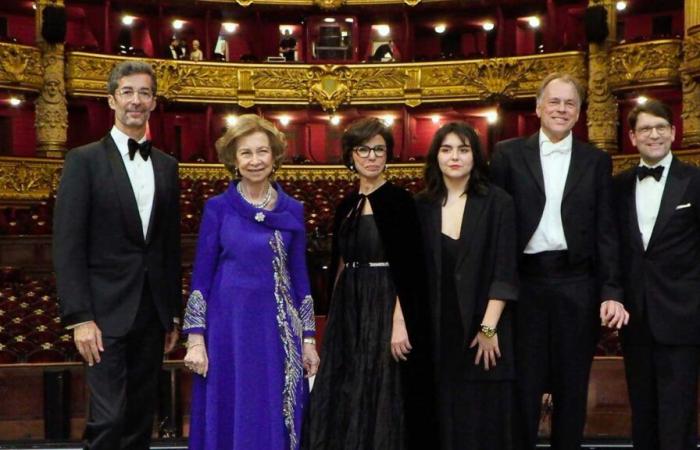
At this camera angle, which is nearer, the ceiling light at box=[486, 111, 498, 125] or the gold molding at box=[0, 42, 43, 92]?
the gold molding at box=[0, 42, 43, 92]

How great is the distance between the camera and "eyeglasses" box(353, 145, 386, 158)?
69.3 inches

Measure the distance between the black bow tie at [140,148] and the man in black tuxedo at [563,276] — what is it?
0.78 metres

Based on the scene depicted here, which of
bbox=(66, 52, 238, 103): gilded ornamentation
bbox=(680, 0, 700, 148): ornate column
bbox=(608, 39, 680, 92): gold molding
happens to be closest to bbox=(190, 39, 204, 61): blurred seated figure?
bbox=(66, 52, 238, 103): gilded ornamentation

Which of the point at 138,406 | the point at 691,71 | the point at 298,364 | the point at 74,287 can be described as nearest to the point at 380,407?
the point at 298,364

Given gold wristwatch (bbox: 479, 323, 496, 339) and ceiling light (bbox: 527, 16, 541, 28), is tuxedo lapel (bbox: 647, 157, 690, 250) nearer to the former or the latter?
gold wristwatch (bbox: 479, 323, 496, 339)

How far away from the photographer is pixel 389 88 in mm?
9625

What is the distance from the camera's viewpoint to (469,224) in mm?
1749

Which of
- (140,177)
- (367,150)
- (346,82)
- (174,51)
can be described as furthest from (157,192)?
(174,51)

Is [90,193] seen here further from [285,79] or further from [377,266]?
[285,79]

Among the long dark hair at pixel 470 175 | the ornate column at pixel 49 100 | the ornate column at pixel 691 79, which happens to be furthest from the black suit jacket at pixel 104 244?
the ornate column at pixel 49 100

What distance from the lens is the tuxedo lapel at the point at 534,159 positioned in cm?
182

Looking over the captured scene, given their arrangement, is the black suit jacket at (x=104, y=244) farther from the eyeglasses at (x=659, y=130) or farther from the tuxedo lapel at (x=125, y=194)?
the eyeglasses at (x=659, y=130)

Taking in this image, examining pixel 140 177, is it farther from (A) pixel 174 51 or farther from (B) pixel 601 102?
(A) pixel 174 51

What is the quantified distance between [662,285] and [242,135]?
94 centimetres
